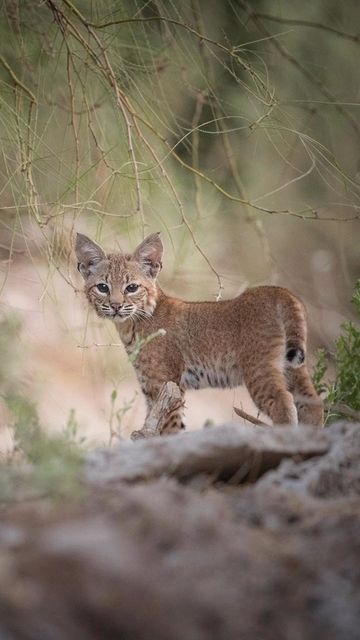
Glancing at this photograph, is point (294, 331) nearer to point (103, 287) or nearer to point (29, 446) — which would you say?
point (103, 287)

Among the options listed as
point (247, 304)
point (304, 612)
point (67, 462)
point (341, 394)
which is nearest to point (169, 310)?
point (247, 304)

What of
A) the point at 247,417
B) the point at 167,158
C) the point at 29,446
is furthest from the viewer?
the point at 167,158

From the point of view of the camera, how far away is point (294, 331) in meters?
3.89

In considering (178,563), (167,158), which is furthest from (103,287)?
(178,563)

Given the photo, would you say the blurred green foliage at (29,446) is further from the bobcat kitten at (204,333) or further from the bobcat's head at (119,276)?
the bobcat's head at (119,276)

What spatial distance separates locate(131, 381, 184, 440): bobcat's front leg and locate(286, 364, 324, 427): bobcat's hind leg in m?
0.42

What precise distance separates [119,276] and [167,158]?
1.42m

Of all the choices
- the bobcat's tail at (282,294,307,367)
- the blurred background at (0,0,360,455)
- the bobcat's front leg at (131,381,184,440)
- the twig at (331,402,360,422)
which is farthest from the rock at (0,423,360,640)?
the bobcat's tail at (282,294,307,367)

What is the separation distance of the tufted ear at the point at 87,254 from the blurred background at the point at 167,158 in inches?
2.4

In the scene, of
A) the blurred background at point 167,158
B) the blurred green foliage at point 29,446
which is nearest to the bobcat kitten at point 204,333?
the blurred background at point 167,158

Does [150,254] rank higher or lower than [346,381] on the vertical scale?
higher

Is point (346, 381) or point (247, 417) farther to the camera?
point (346, 381)

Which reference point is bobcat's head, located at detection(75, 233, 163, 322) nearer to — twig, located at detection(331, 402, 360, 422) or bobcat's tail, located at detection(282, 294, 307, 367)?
bobcat's tail, located at detection(282, 294, 307, 367)

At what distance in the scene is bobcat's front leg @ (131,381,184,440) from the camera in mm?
3561
